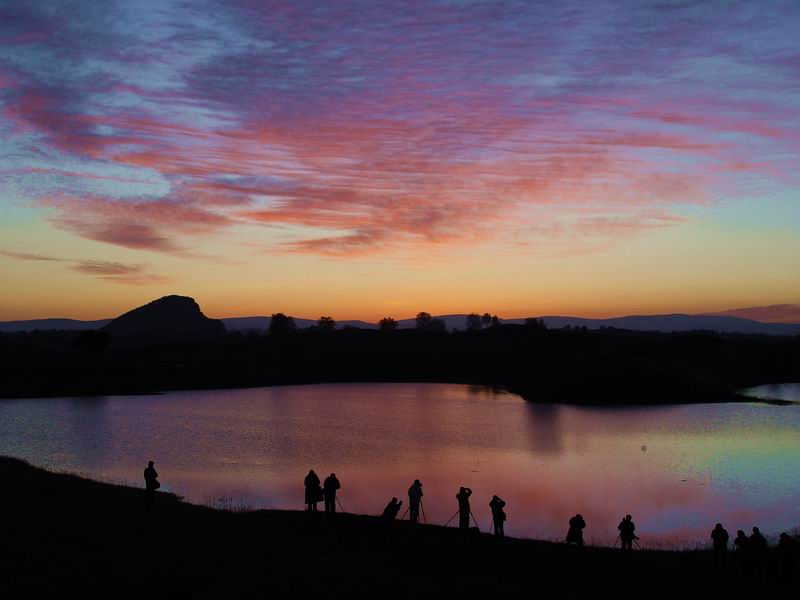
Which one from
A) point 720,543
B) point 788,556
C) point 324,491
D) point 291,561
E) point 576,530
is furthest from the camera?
point 324,491

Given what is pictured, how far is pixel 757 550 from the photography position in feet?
87.2

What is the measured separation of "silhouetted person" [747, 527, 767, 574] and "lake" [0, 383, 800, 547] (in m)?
9.34

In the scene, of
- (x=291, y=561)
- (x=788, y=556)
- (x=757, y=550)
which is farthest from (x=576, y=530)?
(x=291, y=561)

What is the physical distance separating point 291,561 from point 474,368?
161396mm

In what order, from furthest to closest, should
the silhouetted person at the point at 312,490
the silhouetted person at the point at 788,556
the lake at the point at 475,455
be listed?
the lake at the point at 475,455 < the silhouetted person at the point at 312,490 < the silhouetted person at the point at 788,556

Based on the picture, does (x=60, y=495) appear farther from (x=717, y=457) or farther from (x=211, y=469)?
(x=717, y=457)

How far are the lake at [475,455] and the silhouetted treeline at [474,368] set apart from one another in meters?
15.1

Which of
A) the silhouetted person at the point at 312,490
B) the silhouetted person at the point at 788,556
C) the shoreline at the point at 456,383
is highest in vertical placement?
the silhouetted person at the point at 312,490

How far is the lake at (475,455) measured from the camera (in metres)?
43.5

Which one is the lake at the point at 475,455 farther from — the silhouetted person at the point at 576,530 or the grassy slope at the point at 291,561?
the grassy slope at the point at 291,561

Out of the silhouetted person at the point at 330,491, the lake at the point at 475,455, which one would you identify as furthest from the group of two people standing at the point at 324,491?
the lake at the point at 475,455

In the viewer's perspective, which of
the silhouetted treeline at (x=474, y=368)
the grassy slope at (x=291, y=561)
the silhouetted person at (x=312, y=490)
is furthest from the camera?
the silhouetted treeline at (x=474, y=368)

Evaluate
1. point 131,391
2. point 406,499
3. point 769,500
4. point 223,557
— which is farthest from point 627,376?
point 223,557

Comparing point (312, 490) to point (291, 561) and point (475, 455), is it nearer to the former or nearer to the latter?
point (291, 561)
